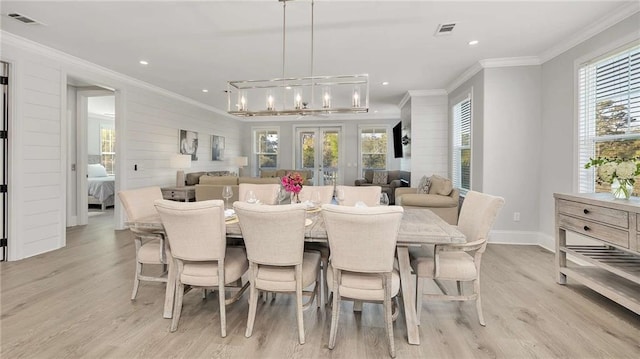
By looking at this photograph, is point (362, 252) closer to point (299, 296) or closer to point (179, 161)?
point (299, 296)

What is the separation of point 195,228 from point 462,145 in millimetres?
5009

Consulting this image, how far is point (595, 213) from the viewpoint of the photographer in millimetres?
2506

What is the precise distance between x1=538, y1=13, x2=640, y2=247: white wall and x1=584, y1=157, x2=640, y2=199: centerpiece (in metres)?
1.26

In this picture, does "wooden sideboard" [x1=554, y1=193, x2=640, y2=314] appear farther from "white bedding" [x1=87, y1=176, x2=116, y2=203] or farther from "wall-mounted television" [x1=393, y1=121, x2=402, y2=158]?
"white bedding" [x1=87, y1=176, x2=116, y2=203]

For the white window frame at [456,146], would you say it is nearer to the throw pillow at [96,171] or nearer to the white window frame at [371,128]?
the white window frame at [371,128]

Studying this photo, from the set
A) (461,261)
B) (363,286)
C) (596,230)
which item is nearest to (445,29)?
(596,230)

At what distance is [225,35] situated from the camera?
138 inches

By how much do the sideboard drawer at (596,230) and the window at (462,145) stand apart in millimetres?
2316

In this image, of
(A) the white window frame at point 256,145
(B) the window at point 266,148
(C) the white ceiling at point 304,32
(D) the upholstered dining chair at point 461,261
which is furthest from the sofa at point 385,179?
(D) the upholstered dining chair at point 461,261

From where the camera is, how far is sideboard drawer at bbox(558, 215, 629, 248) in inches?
89.2

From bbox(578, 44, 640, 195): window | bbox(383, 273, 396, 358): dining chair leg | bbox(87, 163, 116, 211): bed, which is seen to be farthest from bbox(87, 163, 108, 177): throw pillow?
bbox(578, 44, 640, 195): window

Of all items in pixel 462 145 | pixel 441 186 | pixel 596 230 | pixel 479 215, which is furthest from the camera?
pixel 462 145

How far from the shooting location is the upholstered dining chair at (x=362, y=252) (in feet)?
5.71

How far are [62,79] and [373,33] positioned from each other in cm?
413
